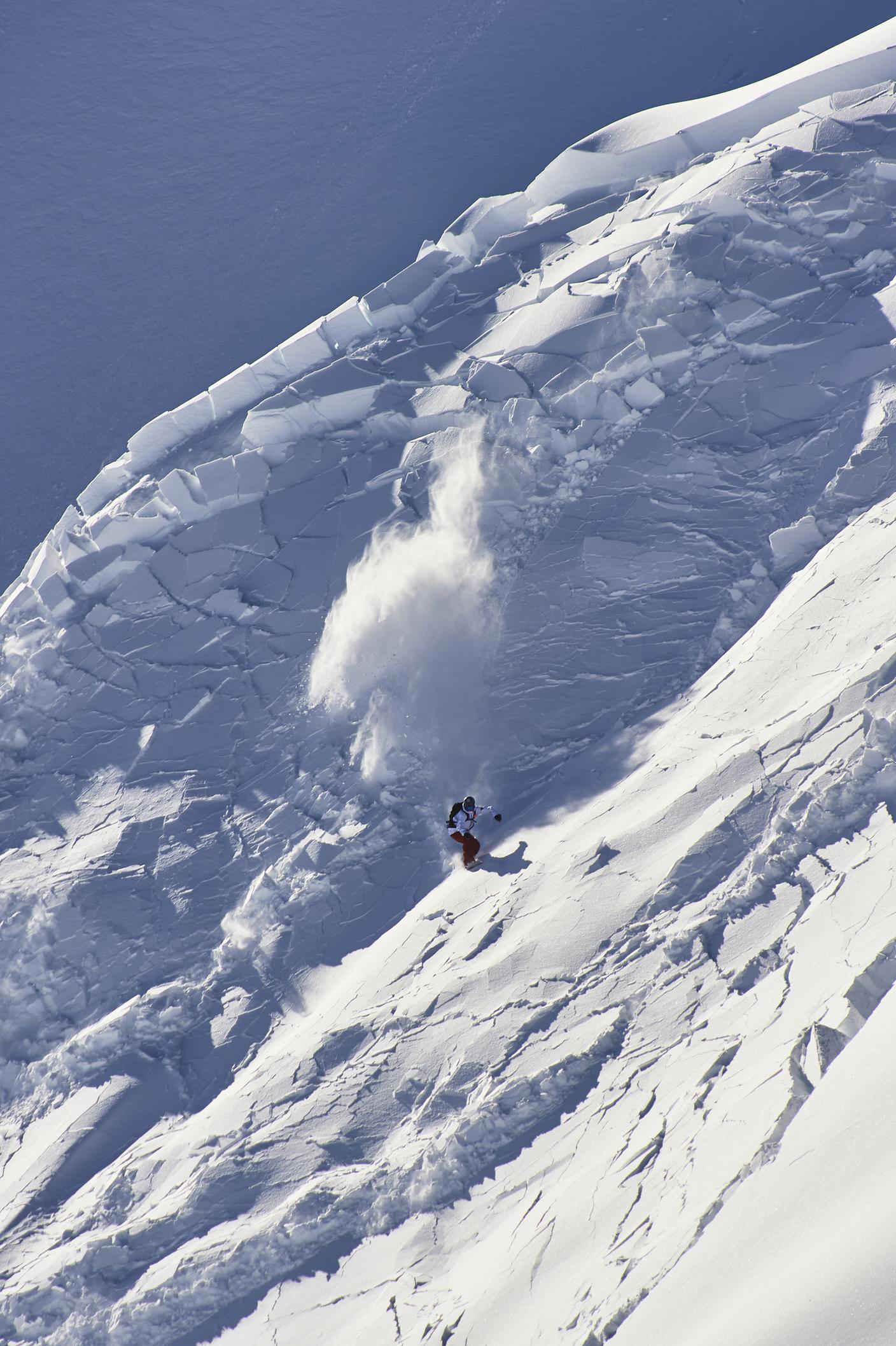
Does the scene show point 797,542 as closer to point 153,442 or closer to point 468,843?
point 468,843

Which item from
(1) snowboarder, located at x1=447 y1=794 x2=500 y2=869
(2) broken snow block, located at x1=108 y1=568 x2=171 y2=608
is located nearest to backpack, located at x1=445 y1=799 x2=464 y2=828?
(1) snowboarder, located at x1=447 y1=794 x2=500 y2=869

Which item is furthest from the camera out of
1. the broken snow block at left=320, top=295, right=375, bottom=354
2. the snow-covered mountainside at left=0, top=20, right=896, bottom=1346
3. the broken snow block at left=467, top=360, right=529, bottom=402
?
the broken snow block at left=320, top=295, right=375, bottom=354

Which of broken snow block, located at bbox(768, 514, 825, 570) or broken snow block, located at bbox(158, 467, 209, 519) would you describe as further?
broken snow block, located at bbox(158, 467, 209, 519)

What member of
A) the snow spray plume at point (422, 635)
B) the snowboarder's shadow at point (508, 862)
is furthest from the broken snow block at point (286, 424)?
the snowboarder's shadow at point (508, 862)

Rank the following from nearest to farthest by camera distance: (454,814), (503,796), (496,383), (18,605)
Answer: (454,814), (503,796), (496,383), (18,605)

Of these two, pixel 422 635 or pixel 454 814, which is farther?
pixel 422 635

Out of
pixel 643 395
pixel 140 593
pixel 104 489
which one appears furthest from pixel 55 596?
pixel 643 395

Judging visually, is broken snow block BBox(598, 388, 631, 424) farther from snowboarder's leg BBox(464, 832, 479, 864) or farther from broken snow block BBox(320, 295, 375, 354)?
snowboarder's leg BBox(464, 832, 479, 864)
